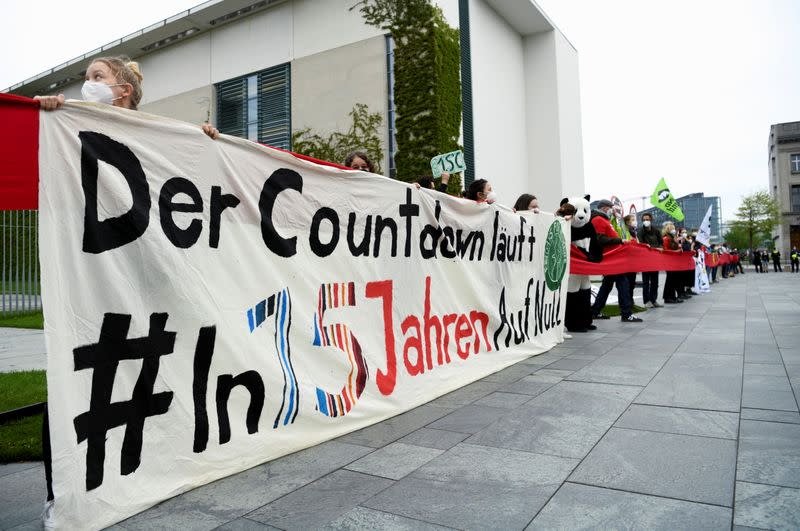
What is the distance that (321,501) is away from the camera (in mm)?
2434

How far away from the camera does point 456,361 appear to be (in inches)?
193

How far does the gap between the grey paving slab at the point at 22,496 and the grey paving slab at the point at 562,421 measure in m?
2.21

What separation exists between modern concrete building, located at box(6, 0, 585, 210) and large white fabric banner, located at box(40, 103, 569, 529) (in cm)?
1326

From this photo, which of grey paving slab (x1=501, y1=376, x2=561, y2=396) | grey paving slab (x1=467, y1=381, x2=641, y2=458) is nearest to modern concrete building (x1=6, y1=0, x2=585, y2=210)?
grey paving slab (x1=501, y1=376, x2=561, y2=396)

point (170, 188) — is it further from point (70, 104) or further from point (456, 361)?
point (456, 361)

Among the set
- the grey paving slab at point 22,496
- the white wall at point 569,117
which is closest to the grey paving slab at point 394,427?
the grey paving slab at point 22,496

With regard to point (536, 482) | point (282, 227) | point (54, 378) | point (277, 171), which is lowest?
point (536, 482)

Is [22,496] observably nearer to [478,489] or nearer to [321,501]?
[321,501]

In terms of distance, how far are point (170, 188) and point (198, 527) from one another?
5.14 ft

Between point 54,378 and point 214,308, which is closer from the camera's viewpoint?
point 54,378

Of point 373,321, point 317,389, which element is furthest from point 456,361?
point 317,389

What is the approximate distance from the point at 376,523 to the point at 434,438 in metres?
1.20

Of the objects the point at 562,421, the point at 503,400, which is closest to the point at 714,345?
the point at 503,400

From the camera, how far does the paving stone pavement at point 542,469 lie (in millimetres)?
2250
